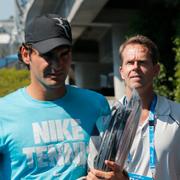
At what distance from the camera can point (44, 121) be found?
7.80 ft

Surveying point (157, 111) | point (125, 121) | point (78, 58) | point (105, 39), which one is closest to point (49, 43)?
point (125, 121)

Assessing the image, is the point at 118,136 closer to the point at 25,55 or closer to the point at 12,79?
the point at 25,55

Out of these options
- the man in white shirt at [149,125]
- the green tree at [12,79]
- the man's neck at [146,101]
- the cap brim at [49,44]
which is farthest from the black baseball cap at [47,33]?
the green tree at [12,79]

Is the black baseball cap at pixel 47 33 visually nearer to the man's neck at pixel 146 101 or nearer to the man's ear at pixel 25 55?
the man's ear at pixel 25 55

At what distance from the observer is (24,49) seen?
2420mm

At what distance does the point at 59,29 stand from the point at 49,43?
96 mm

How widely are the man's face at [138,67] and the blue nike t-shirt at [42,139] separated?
880 millimetres

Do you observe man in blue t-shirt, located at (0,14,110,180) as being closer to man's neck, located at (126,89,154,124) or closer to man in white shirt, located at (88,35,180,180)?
man in white shirt, located at (88,35,180,180)

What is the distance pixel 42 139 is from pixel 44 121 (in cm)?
8

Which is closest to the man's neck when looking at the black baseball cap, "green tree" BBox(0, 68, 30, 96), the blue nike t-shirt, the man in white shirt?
the man in white shirt

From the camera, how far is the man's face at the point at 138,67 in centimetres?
329

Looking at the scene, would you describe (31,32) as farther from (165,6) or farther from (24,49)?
(165,6)

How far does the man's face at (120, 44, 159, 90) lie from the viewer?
3.29 m

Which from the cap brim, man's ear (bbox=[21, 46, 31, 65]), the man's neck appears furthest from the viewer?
the man's neck
